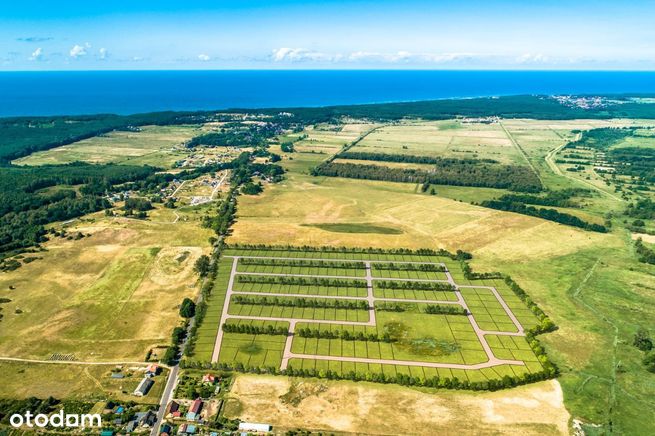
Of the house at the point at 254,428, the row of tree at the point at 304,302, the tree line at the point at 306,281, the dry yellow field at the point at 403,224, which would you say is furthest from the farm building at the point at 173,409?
the dry yellow field at the point at 403,224

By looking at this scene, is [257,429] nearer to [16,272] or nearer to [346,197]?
[16,272]

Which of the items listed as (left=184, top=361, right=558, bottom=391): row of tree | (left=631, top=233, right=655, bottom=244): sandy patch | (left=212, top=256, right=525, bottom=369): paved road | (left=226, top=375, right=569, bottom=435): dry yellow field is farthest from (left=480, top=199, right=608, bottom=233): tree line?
(left=226, top=375, right=569, bottom=435): dry yellow field

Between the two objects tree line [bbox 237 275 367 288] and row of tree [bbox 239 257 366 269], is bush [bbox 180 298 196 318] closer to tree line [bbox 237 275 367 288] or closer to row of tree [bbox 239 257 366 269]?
tree line [bbox 237 275 367 288]

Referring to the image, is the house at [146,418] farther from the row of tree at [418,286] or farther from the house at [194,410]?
the row of tree at [418,286]

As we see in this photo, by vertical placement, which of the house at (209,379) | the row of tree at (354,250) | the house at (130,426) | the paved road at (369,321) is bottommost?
the house at (130,426)

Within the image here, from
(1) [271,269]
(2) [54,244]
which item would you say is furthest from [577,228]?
(2) [54,244]

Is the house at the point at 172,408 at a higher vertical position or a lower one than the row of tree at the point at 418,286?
lower

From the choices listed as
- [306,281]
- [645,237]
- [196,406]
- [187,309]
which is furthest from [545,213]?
[196,406]
